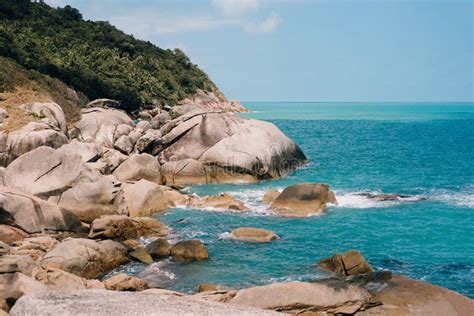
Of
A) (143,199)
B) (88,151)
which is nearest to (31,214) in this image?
(143,199)

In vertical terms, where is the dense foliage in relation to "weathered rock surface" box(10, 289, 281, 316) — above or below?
above

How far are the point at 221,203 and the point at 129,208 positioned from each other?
5.97m

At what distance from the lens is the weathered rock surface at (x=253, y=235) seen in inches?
925

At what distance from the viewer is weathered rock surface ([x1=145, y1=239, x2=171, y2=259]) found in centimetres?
2086

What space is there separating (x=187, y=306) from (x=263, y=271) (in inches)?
403

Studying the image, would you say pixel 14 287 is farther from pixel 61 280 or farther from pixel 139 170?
pixel 139 170

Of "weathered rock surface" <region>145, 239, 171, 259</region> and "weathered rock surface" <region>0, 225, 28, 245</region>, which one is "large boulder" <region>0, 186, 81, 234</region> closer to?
"weathered rock surface" <region>0, 225, 28, 245</region>

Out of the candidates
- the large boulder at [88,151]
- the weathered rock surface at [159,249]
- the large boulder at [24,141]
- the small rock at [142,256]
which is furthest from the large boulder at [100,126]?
the small rock at [142,256]

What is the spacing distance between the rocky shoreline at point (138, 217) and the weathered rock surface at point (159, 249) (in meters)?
0.05

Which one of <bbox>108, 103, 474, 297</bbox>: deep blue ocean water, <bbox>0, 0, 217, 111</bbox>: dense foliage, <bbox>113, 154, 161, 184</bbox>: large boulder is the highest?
<bbox>0, 0, 217, 111</bbox>: dense foliage

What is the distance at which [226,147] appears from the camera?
4006cm

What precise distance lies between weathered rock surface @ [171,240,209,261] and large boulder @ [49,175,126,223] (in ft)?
18.2

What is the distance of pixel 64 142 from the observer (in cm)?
3328

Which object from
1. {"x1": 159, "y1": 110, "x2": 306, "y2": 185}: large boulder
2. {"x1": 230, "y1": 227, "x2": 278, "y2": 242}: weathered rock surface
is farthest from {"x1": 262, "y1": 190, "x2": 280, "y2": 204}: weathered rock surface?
{"x1": 159, "y1": 110, "x2": 306, "y2": 185}: large boulder
